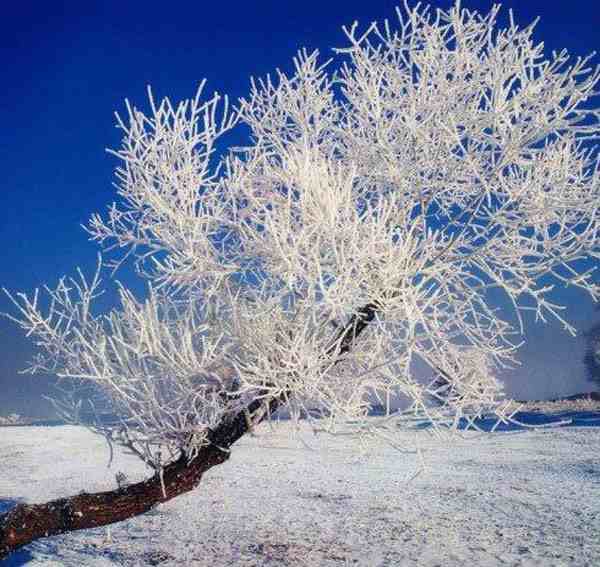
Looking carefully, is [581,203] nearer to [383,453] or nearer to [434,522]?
[434,522]

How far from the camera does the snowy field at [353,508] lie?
24.3ft

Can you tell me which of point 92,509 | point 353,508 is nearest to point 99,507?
point 92,509

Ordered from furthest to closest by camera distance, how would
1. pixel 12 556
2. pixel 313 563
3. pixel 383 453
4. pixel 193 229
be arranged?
pixel 383 453, pixel 12 556, pixel 313 563, pixel 193 229

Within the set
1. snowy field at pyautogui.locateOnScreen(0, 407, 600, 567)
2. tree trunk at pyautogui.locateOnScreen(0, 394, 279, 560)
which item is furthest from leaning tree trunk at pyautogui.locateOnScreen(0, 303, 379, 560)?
snowy field at pyautogui.locateOnScreen(0, 407, 600, 567)

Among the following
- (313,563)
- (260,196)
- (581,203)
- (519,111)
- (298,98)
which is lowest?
(313,563)

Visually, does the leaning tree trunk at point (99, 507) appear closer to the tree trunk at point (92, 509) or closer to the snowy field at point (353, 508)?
the tree trunk at point (92, 509)

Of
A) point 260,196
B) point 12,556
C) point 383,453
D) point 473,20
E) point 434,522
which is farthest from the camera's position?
point 383,453

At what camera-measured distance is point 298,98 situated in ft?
23.3

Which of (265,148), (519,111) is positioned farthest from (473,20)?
(265,148)

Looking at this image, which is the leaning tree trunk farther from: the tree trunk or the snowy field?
the snowy field

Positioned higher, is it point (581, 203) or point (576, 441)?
point (581, 203)

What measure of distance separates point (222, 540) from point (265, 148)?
17.0ft

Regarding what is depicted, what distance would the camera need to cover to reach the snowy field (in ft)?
24.3

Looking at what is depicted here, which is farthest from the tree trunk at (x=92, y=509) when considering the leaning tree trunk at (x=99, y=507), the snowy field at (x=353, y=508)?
the snowy field at (x=353, y=508)
